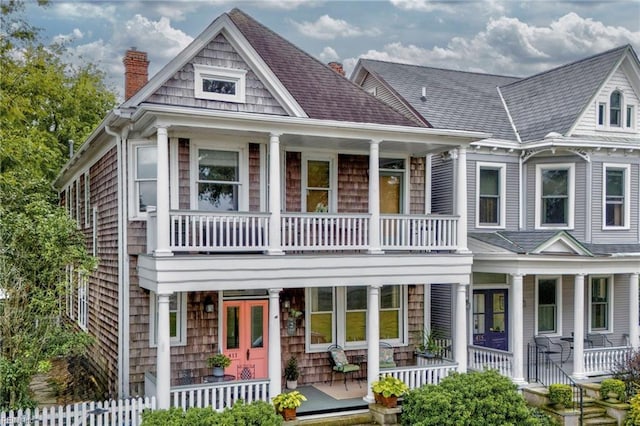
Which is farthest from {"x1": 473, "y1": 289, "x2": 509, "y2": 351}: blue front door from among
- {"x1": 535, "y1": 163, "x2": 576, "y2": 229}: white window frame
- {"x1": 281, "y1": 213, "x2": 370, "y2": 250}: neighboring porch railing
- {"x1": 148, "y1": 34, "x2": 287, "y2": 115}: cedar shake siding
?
{"x1": 148, "y1": 34, "x2": 287, "y2": 115}: cedar shake siding

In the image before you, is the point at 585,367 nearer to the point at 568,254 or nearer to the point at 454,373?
the point at 568,254

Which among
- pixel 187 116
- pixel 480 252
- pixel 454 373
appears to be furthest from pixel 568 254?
pixel 187 116

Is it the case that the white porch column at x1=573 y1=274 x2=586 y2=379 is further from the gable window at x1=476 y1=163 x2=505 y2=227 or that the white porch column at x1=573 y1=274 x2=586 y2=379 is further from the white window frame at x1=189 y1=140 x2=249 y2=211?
the white window frame at x1=189 y1=140 x2=249 y2=211

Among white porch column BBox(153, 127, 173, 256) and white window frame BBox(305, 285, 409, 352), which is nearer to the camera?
white porch column BBox(153, 127, 173, 256)

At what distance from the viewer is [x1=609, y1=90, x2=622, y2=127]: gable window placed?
16.9 m

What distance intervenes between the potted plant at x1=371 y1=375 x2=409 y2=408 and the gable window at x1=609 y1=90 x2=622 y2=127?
35.4 ft

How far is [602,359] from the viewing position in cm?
1465

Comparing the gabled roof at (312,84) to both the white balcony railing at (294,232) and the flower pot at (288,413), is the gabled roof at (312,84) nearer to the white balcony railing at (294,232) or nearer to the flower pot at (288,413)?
the white balcony railing at (294,232)

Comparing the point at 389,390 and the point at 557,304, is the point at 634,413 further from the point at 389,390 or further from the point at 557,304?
the point at 389,390

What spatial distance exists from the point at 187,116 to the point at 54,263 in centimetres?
394

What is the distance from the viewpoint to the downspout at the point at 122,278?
11.8 metres

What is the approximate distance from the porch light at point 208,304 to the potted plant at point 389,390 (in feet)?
12.7

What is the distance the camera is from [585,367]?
1452cm

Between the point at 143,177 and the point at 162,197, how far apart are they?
206 cm
